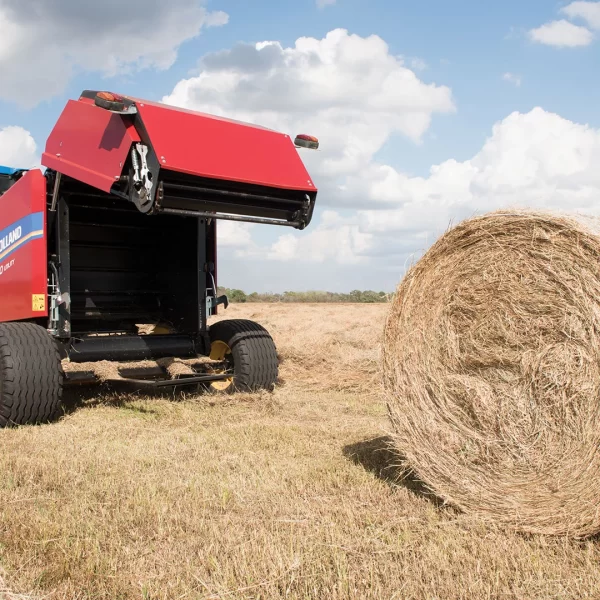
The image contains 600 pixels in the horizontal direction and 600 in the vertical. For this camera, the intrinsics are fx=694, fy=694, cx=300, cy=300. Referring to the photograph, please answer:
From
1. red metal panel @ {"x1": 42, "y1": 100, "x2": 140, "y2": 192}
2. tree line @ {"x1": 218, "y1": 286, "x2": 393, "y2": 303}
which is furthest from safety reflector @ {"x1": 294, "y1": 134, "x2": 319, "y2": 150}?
tree line @ {"x1": 218, "y1": 286, "x2": 393, "y2": 303}

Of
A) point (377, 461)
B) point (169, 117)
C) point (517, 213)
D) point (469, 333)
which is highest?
point (169, 117)

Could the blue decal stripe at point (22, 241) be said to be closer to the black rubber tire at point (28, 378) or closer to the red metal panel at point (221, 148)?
the black rubber tire at point (28, 378)

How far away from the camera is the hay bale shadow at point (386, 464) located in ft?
13.0

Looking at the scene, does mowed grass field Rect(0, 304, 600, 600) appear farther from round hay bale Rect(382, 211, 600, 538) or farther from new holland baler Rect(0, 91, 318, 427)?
new holland baler Rect(0, 91, 318, 427)

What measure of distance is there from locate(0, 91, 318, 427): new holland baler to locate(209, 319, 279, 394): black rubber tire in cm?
1

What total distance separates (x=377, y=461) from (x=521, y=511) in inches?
49.3

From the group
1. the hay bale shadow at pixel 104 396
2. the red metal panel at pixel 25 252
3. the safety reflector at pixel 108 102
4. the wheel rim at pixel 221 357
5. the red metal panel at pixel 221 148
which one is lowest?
→ the hay bale shadow at pixel 104 396

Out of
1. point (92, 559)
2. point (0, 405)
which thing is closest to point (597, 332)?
point (92, 559)

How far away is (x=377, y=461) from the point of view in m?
4.48

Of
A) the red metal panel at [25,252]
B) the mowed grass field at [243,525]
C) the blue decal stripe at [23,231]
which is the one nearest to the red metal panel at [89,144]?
the red metal panel at [25,252]

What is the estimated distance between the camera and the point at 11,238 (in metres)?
6.64

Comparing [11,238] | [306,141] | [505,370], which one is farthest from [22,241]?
[505,370]

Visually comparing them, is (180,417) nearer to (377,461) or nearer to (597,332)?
(377,461)

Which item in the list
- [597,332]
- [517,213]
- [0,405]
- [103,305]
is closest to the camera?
[597,332]
